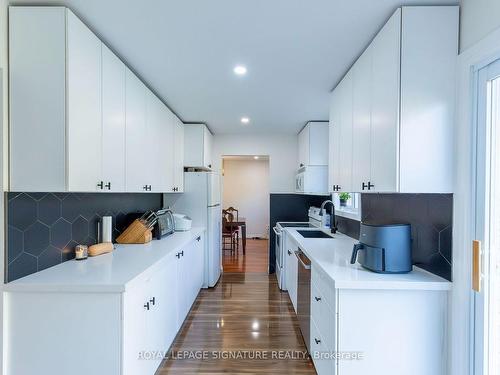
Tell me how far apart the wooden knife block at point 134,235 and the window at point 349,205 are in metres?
2.12

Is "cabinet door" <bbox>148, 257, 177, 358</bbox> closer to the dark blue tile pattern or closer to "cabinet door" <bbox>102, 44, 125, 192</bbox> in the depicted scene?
"cabinet door" <bbox>102, 44, 125, 192</bbox>

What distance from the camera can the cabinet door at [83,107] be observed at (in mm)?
1498

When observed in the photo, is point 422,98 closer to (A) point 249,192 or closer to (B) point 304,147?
(B) point 304,147

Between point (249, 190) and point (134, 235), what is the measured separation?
5.50m

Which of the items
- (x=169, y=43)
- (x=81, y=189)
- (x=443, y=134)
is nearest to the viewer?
(x=443, y=134)

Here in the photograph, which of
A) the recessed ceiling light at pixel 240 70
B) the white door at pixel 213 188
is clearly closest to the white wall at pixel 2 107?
the recessed ceiling light at pixel 240 70

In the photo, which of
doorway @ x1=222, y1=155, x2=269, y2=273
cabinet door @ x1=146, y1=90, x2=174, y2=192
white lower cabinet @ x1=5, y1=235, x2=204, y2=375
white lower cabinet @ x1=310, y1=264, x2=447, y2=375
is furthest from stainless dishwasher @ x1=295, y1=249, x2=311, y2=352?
doorway @ x1=222, y1=155, x2=269, y2=273

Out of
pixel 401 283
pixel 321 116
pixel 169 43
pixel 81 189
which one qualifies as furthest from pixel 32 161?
pixel 321 116

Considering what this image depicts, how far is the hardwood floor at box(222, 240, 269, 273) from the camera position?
4.83 meters

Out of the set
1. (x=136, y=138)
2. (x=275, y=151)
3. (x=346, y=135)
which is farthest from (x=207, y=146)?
(x=346, y=135)

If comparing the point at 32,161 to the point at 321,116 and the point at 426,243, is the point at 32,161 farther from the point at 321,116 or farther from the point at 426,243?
the point at 321,116

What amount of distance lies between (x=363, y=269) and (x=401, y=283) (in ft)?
0.86

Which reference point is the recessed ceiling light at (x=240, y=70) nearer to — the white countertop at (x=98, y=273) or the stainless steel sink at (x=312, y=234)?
the white countertop at (x=98, y=273)

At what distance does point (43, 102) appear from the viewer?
4.81ft
